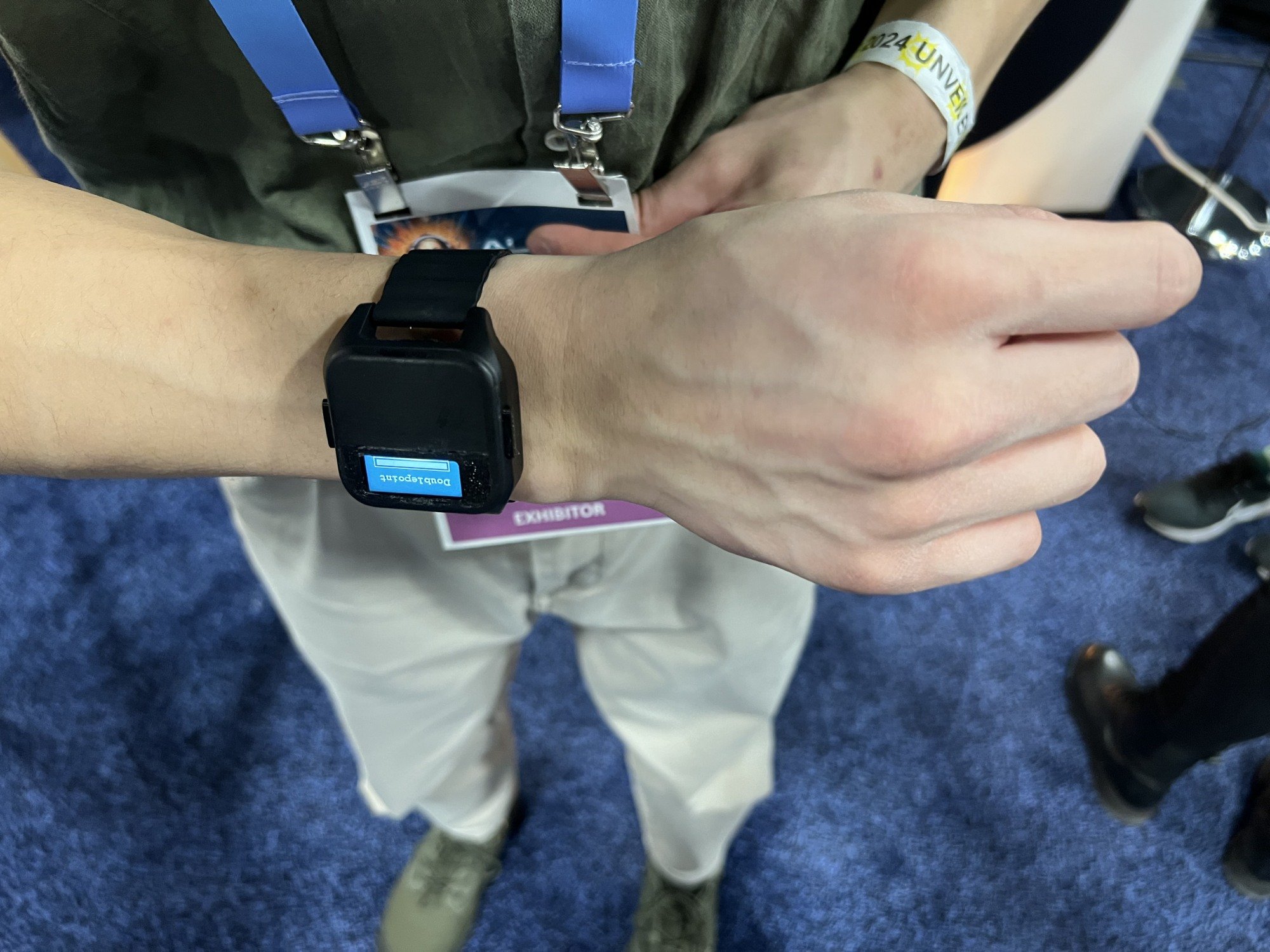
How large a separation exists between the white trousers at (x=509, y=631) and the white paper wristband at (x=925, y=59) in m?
0.40

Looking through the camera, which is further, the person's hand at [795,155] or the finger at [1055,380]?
the person's hand at [795,155]

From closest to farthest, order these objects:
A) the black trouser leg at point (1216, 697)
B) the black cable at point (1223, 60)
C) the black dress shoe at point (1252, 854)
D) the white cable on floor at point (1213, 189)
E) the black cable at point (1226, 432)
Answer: the black trouser leg at point (1216, 697), the black dress shoe at point (1252, 854), the black cable at point (1226, 432), the white cable on floor at point (1213, 189), the black cable at point (1223, 60)

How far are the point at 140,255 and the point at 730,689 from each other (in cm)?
63

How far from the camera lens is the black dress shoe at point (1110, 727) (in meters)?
1.23

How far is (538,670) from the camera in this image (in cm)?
142

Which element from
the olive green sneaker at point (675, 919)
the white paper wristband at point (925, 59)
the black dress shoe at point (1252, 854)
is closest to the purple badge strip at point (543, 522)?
the white paper wristband at point (925, 59)

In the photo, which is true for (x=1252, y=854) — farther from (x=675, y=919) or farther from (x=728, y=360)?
(x=728, y=360)

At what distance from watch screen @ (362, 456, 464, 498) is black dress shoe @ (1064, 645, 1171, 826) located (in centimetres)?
127

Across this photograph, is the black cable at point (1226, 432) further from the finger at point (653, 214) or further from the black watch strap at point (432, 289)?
the black watch strap at point (432, 289)

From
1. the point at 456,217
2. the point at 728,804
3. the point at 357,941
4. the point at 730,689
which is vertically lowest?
the point at 357,941

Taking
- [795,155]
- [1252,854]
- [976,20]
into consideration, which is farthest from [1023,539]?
[1252,854]

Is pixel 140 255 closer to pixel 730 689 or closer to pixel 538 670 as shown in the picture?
pixel 730 689

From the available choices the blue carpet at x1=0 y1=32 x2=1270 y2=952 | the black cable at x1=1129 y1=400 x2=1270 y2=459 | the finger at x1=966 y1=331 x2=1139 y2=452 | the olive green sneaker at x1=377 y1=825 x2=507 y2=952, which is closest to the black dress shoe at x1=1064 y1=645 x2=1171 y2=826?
the blue carpet at x1=0 y1=32 x2=1270 y2=952

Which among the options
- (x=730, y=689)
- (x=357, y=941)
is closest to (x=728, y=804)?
(x=730, y=689)
